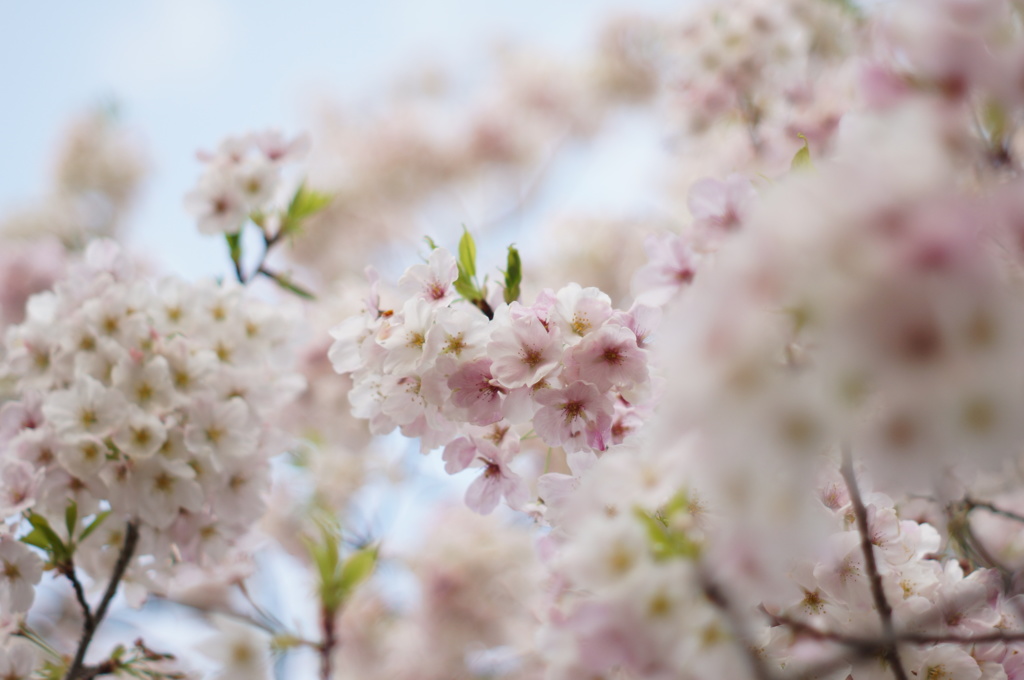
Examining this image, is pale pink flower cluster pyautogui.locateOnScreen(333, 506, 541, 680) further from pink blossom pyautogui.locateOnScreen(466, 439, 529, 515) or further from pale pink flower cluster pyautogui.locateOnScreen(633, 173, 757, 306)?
pale pink flower cluster pyautogui.locateOnScreen(633, 173, 757, 306)

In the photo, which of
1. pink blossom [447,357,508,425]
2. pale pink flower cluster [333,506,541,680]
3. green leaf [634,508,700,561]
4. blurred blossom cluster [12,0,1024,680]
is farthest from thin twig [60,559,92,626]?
pale pink flower cluster [333,506,541,680]

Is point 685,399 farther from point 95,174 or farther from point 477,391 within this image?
point 95,174

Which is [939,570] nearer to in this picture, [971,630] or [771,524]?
[971,630]

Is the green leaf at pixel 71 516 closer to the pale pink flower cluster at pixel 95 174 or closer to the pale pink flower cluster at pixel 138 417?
the pale pink flower cluster at pixel 138 417

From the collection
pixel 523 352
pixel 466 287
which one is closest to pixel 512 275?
pixel 466 287

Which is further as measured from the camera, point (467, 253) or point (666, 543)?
point (467, 253)

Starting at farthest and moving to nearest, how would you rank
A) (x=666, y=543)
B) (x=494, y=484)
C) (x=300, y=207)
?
(x=300, y=207), (x=494, y=484), (x=666, y=543)

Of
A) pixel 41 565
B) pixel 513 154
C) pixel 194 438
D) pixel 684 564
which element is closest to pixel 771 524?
pixel 684 564
